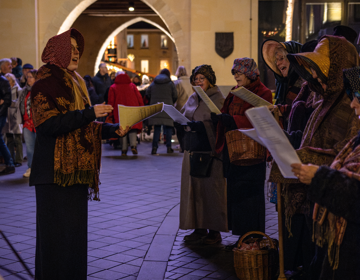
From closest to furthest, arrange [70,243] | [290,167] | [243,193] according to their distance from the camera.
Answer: [290,167]
[70,243]
[243,193]

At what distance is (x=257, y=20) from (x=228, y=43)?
3.85 feet

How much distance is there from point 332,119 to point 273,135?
2.28ft

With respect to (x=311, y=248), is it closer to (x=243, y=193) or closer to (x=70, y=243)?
(x=243, y=193)

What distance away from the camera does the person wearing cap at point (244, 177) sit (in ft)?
15.4

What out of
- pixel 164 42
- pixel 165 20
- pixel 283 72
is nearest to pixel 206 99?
pixel 283 72

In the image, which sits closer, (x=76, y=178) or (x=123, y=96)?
(x=76, y=178)

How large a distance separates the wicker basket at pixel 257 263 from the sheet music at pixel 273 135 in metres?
1.58

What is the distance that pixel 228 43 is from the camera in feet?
48.9

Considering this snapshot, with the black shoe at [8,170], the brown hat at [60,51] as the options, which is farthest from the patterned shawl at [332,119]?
the black shoe at [8,170]

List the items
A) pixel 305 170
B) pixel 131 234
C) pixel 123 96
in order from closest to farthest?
pixel 305 170, pixel 131 234, pixel 123 96

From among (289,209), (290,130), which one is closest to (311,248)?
(289,209)

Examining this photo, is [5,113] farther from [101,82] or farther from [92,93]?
[101,82]

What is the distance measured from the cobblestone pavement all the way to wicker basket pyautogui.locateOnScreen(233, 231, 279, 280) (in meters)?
0.25

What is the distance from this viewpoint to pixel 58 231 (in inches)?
136
